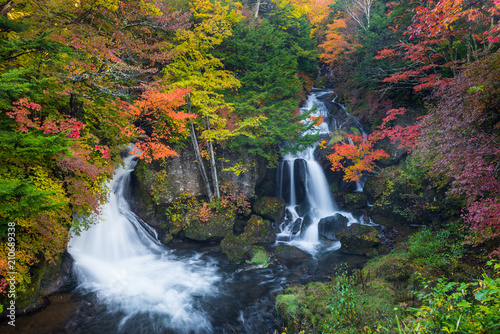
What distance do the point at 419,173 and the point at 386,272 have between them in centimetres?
514

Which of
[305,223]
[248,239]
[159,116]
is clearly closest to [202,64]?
[159,116]

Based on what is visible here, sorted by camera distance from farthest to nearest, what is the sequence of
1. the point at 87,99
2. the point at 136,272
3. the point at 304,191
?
the point at 304,191, the point at 136,272, the point at 87,99

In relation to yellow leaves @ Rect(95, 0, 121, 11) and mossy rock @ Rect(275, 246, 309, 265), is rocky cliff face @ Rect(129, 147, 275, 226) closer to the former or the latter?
mossy rock @ Rect(275, 246, 309, 265)

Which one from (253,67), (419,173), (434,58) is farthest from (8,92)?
(434,58)

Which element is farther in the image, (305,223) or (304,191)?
(304,191)

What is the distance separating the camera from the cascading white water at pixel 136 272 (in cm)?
689

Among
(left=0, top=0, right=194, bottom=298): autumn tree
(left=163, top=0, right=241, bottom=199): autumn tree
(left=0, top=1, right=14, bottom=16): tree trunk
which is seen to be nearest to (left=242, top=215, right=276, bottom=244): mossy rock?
(left=163, top=0, right=241, bottom=199): autumn tree

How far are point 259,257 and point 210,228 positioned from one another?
286 centimetres

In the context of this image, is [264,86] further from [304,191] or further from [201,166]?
[304,191]

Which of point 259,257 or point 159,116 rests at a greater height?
point 159,116

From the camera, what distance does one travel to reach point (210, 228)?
1111 cm

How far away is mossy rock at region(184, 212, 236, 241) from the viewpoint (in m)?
11.0

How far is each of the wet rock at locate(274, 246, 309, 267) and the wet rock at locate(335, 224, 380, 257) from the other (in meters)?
1.90

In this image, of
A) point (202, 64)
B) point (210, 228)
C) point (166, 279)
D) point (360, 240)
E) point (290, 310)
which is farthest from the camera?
point (210, 228)
